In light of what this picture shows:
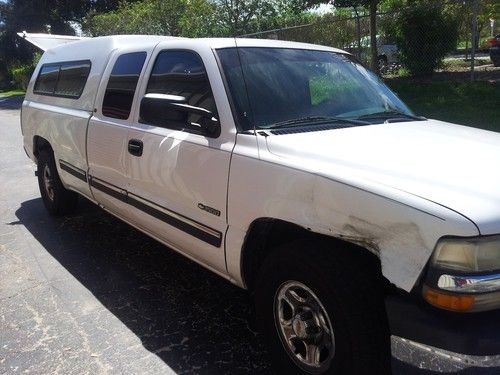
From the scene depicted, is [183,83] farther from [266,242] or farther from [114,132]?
[266,242]

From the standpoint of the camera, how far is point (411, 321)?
2.18 m

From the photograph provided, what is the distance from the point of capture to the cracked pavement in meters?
3.07

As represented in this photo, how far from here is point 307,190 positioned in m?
2.55

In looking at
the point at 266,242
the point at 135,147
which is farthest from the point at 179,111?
the point at 266,242

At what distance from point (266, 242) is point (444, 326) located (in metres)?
1.15

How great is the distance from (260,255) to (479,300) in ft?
4.22

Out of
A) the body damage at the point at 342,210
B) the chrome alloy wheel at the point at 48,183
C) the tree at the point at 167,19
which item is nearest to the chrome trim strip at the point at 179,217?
the body damage at the point at 342,210

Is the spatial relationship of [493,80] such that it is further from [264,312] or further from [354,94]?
[264,312]

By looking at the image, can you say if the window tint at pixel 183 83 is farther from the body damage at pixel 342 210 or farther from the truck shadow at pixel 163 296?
the truck shadow at pixel 163 296

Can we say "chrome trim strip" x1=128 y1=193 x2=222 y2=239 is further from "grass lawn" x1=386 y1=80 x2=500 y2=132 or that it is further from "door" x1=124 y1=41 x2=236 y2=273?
"grass lawn" x1=386 y1=80 x2=500 y2=132

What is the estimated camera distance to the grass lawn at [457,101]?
918cm

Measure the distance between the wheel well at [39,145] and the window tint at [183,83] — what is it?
258 cm

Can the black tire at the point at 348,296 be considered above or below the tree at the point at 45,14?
below

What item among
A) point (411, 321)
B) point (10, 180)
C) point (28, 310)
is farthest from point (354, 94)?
point (10, 180)
